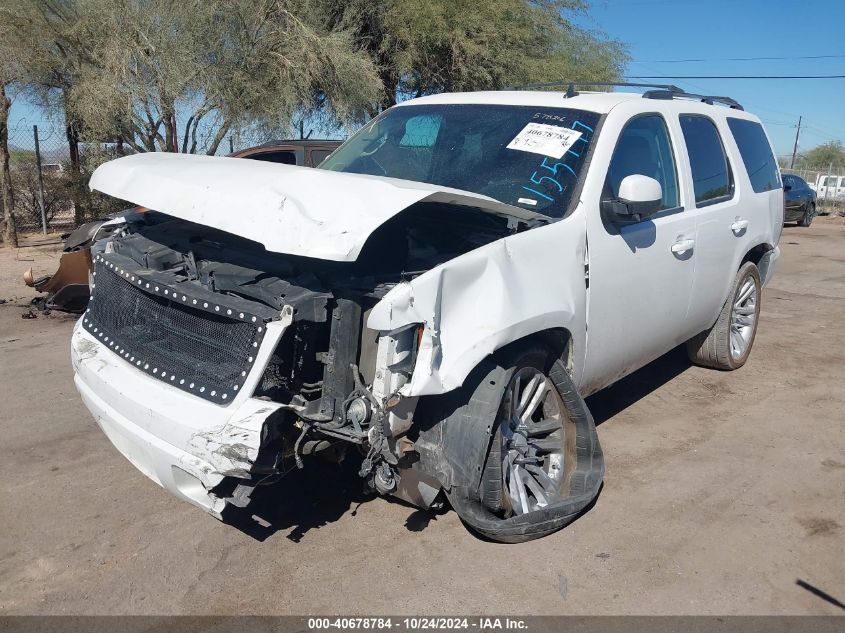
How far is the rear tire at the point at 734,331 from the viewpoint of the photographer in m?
5.82

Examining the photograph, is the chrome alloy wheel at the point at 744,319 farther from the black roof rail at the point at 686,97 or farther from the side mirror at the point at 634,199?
the side mirror at the point at 634,199

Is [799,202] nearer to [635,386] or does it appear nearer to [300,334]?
[635,386]

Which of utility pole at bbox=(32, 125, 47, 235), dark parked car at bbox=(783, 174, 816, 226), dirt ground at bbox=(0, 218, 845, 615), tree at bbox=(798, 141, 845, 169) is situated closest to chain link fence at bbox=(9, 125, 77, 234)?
utility pole at bbox=(32, 125, 47, 235)

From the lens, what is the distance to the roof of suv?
4.25 m

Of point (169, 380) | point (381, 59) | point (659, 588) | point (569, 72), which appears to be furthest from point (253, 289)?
point (569, 72)

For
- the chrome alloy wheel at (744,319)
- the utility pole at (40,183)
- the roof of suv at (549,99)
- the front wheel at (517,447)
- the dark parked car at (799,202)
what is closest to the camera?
the front wheel at (517,447)

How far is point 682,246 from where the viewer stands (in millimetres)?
4508

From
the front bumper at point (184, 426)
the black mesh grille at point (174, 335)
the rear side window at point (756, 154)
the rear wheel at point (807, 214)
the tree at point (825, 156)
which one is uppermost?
the rear side window at point (756, 154)

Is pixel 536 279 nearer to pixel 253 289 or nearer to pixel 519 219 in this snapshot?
pixel 519 219

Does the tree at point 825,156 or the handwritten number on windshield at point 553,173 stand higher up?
the handwritten number on windshield at point 553,173

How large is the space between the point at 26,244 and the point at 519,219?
38.9ft

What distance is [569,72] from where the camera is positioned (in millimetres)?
18062

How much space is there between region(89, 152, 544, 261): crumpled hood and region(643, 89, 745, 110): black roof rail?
1970 millimetres

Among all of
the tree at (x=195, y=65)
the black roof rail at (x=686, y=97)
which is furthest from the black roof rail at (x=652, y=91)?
the tree at (x=195, y=65)
